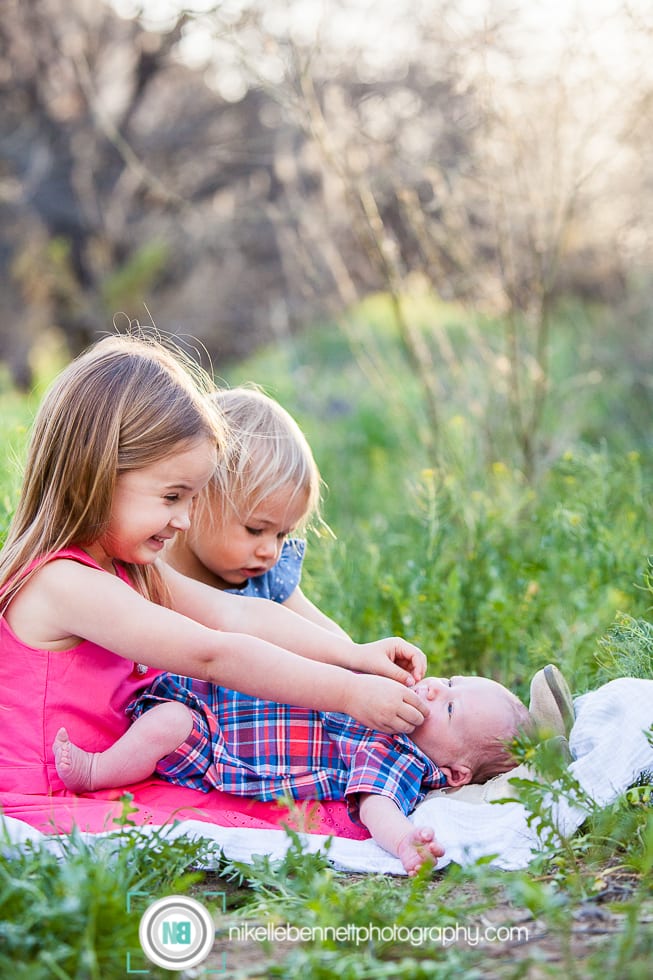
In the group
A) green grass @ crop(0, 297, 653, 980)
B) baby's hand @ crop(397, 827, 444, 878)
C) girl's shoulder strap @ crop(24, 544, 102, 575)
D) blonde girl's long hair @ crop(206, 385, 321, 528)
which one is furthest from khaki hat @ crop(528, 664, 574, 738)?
girl's shoulder strap @ crop(24, 544, 102, 575)

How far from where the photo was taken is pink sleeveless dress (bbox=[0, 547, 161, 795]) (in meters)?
2.30

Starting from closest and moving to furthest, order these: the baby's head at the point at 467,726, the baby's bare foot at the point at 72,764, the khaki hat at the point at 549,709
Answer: the baby's bare foot at the point at 72,764, the khaki hat at the point at 549,709, the baby's head at the point at 467,726

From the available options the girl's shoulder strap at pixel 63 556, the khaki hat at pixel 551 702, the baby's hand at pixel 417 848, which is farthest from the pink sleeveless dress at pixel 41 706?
the khaki hat at pixel 551 702

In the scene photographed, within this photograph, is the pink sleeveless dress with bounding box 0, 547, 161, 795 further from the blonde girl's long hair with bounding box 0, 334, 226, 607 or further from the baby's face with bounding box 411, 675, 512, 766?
the baby's face with bounding box 411, 675, 512, 766

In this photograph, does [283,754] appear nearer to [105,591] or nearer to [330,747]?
[330,747]

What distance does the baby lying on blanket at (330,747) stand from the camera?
2.45 m

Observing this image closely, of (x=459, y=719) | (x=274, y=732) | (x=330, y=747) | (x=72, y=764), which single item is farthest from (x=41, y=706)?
(x=459, y=719)

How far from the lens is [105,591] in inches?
87.8

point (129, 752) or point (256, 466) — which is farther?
point (256, 466)

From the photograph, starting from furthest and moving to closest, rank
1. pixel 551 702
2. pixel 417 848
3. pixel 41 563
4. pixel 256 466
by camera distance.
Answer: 1. pixel 256 466
2. pixel 551 702
3. pixel 41 563
4. pixel 417 848

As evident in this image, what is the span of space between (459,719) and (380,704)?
31cm

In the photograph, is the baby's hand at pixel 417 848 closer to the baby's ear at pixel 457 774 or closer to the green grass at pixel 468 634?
the green grass at pixel 468 634

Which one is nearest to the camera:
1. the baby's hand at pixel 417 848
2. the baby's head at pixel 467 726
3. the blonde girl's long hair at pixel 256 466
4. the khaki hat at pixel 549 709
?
the baby's hand at pixel 417 848

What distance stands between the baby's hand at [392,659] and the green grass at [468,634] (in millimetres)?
436
